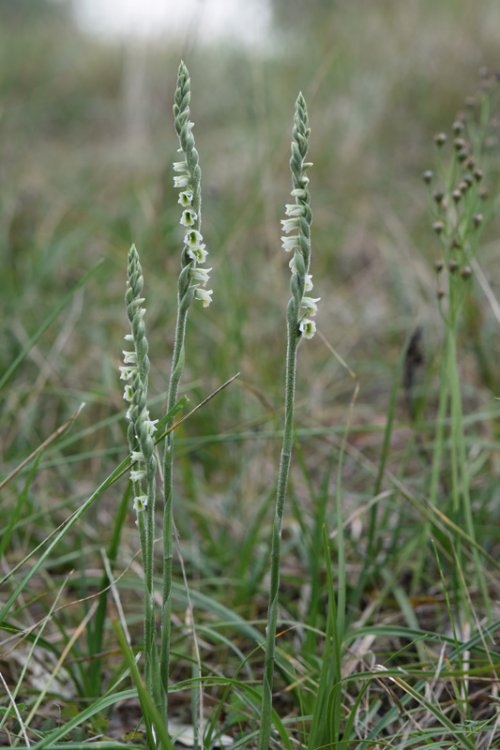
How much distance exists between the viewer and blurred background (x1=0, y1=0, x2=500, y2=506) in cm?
379

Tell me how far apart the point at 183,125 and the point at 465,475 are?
1492mm

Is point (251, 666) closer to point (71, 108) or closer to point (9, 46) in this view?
point (71, 108)

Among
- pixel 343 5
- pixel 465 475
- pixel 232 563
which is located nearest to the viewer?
pixel 465 475

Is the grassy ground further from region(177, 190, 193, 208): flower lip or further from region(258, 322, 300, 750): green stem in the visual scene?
region(177, 190, 193, 208): flower lip

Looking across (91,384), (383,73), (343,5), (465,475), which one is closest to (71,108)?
(343,5)

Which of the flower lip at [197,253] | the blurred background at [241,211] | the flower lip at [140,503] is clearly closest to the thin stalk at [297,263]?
the flower lip at [197,253]

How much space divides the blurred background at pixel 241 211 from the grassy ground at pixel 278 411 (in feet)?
0.09

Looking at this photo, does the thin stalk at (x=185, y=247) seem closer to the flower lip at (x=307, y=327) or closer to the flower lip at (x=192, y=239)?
the flower lip at (x=192, y=239)

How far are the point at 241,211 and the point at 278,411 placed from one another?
109 inches

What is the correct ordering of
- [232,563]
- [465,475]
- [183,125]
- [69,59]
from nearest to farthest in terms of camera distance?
[183,125]
[465,475]
[232,563]
[69,59]

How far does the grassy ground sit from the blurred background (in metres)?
0.03

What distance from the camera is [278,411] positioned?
3.25 metres

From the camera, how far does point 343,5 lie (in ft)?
29.0

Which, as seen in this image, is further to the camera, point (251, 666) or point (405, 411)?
point (405, 411)
